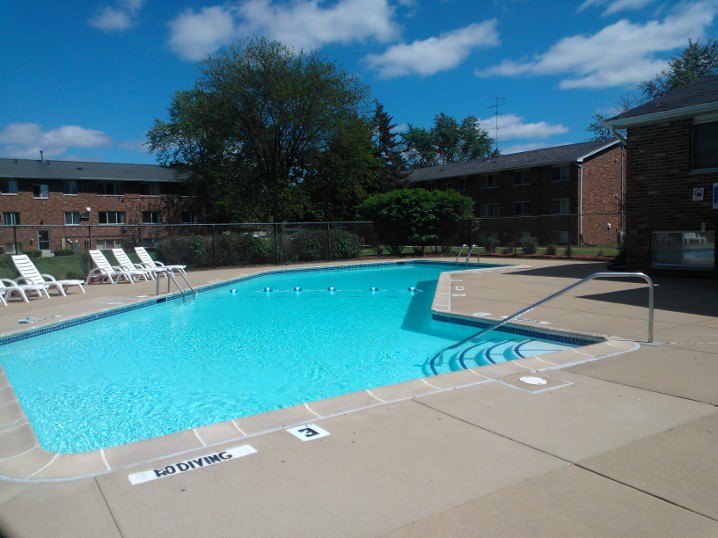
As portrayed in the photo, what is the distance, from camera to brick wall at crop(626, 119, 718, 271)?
38.2 feet

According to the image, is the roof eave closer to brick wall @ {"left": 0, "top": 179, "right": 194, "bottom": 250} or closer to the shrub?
the shrub

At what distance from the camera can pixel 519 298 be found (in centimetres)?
966

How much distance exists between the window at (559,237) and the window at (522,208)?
347cm

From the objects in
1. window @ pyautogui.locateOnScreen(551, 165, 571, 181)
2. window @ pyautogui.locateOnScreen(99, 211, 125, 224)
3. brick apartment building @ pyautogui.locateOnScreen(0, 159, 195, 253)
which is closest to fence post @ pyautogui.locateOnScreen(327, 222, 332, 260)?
window @ pyautogui.locateOnScreen(551, 165, 571, 181)

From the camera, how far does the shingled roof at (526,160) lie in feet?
95.8

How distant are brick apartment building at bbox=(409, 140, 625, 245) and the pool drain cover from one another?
2197cm

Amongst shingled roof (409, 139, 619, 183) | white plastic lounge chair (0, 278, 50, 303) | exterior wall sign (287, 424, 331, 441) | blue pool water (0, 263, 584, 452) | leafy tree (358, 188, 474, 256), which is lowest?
blue pool water (0, 263, 584, 452)

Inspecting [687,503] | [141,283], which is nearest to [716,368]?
[687,503]

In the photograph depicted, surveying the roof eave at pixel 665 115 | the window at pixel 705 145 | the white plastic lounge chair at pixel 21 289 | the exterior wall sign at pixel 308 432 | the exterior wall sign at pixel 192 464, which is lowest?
the exterior wall sign at pixel 308 432

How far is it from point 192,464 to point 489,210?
33125mm

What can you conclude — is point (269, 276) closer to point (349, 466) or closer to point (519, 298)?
point (519, 298)

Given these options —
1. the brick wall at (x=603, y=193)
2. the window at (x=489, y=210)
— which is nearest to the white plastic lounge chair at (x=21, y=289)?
the brick wall at (x=603, y=193)

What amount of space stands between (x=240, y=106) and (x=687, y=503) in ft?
88.8

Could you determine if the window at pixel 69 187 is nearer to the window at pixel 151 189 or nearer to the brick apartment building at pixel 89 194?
the brick apartment building at pixel 89 194
